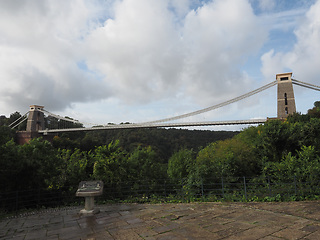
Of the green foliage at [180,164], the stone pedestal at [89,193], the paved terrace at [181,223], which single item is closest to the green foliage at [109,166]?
the stone pedestal at [89,193]

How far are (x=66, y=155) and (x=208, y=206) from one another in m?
6.30

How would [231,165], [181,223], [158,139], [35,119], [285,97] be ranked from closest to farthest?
[181,223] < [231,165] < [285,97] < [158,139] < [35,119]

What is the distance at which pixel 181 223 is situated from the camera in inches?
189

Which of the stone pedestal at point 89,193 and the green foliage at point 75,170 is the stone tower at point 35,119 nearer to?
the green foliage at point 75,170

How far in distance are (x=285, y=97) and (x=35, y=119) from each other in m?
43.3

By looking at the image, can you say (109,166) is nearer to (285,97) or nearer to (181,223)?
(181,223)

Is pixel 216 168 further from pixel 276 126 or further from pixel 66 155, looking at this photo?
pixel 66 155

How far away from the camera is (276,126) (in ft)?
35.8

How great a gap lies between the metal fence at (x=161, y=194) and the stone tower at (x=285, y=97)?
77.3ft

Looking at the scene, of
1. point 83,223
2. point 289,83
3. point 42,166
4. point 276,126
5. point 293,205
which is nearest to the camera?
point 83,223

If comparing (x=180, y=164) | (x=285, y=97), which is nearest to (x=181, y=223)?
(x=180, y=164)

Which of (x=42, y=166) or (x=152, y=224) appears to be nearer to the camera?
(x=152, y=224)

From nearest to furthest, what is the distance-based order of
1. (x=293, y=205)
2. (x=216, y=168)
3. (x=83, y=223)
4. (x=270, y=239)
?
(x=270, y=239)
(x=83, y=223)
(x=293, y=205)
(x=216, y=168)

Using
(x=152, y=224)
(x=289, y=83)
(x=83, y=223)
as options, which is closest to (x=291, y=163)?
(x=152, y=224)
